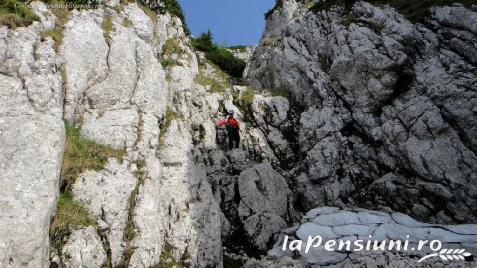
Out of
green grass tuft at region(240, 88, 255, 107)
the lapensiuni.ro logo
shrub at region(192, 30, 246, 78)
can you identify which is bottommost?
the lapensiuni.ro logo

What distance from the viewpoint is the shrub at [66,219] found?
43.1ft

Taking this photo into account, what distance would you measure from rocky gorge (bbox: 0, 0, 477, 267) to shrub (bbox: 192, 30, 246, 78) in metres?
10.4

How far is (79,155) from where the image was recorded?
1591cm

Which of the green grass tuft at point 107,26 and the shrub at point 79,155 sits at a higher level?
the green grass tuft at point 107,26

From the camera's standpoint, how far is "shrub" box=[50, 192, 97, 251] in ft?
43.1

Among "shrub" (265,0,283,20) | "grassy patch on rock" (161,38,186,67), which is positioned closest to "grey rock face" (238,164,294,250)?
"grassy patch on rock" (161,38,186,67)

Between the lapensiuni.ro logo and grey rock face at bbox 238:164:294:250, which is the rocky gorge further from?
the lapensiuni.ro logo

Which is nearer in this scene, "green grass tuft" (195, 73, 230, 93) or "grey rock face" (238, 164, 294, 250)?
"grey rock face" (238, 164, 294, 250)

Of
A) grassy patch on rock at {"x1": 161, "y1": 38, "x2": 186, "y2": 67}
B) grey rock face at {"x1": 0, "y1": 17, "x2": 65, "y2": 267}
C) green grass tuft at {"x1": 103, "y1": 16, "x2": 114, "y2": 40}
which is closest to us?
grey rock face at {"x1": 0, "y1": 17, "x2": 65, "y2": 267}

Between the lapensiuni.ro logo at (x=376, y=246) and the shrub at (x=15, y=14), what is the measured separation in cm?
1695

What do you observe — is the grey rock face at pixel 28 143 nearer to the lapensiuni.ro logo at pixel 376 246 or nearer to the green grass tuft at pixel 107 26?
the green grass tuft at pixel 107 26

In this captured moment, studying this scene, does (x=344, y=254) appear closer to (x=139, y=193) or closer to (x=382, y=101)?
(x=139, y=193)

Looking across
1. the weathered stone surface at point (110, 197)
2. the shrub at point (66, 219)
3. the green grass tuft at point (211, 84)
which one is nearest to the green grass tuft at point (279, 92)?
the green grass tuft at point (211, 84)

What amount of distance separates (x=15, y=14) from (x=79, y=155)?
879cm
